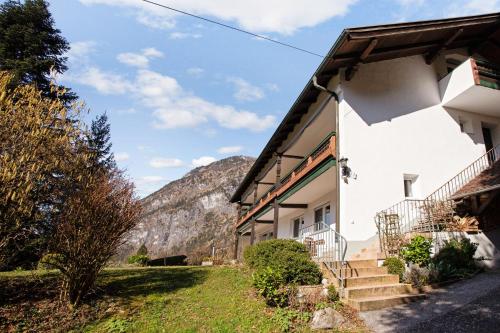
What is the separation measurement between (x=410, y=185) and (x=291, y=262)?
685 centimetres

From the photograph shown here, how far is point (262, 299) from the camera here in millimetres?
8094

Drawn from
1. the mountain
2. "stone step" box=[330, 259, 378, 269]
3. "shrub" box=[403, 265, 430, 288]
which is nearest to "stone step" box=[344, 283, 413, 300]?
"shrub" box=[403, 265, 430, 288]

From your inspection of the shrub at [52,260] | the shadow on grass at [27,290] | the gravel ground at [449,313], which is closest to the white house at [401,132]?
the gravel ground at [449,313]

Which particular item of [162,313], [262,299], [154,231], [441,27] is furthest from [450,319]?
[154,231]

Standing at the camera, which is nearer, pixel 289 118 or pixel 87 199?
pixel 87 199

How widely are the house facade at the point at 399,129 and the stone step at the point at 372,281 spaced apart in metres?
1.39

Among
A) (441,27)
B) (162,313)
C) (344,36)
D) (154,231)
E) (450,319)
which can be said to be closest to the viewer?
(450,319)

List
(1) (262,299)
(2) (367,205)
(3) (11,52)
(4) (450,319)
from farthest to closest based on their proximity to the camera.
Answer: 1. (3) (11,52)
2. (2) (367,205)
3. (1) (262,299)
4. (4) (450,319)

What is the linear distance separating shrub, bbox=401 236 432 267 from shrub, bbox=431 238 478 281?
26 cm

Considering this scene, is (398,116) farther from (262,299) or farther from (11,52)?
(11,52)

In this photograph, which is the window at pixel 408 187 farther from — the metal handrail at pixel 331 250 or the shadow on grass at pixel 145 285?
the shadow on grass at pixel 145 285

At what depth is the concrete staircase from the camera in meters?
7.40

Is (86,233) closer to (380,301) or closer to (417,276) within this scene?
(380,301)

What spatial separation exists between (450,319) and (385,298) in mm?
1504
